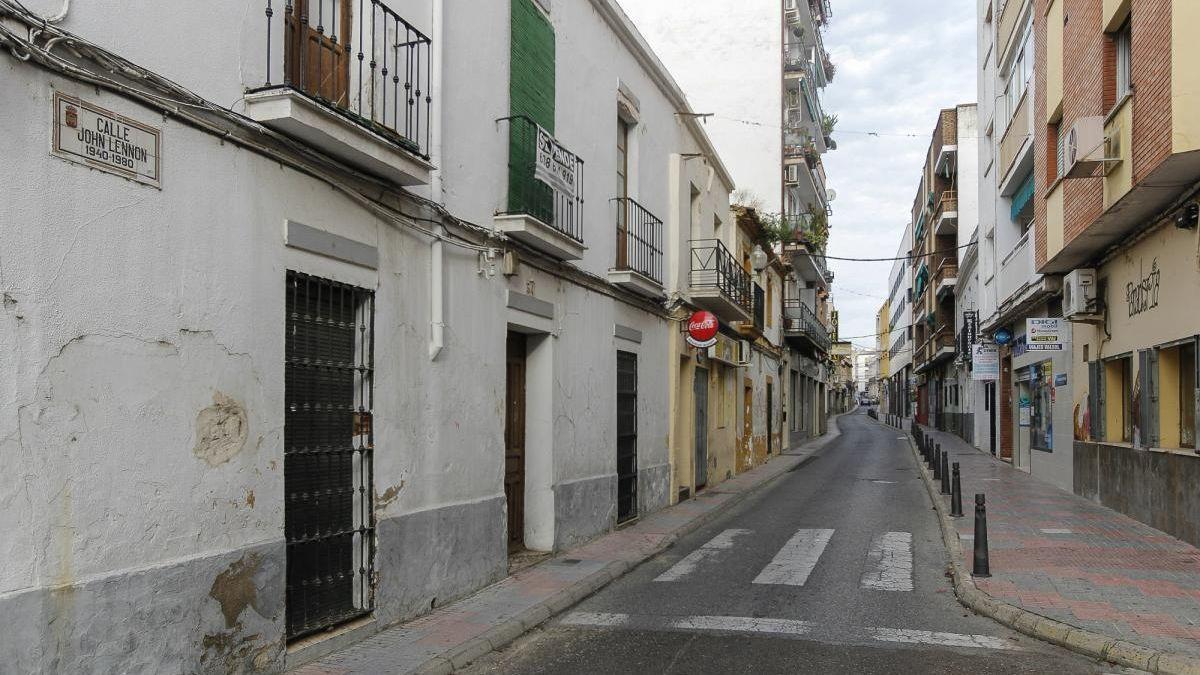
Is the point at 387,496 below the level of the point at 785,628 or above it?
above

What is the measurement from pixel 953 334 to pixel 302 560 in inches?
1467

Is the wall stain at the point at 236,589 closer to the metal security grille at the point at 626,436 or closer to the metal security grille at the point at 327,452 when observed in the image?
the metal security grille at the point at 327,452

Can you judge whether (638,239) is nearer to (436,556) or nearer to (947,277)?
(436,556)

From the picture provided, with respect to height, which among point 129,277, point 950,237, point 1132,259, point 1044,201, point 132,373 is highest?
point 950,237

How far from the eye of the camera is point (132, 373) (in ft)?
15.5

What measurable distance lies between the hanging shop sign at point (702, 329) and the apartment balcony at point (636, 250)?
179 centimetres

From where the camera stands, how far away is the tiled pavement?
6859 millimetres

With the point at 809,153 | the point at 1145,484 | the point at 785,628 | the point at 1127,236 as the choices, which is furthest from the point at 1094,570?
the point at 809,153

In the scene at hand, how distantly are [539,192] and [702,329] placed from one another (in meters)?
6.56

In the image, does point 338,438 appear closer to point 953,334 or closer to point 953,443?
point 953,443

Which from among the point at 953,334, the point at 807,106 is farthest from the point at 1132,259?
the point at 953,334

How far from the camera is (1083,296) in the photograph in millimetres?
13867

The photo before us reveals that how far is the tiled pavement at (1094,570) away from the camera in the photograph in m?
6.86

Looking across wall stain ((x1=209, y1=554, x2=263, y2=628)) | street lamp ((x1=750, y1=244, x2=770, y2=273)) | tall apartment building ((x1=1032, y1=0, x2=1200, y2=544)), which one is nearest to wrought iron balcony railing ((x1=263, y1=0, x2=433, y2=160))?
wall stain ((x1=209, y1=554, x2=263, y2=628))
